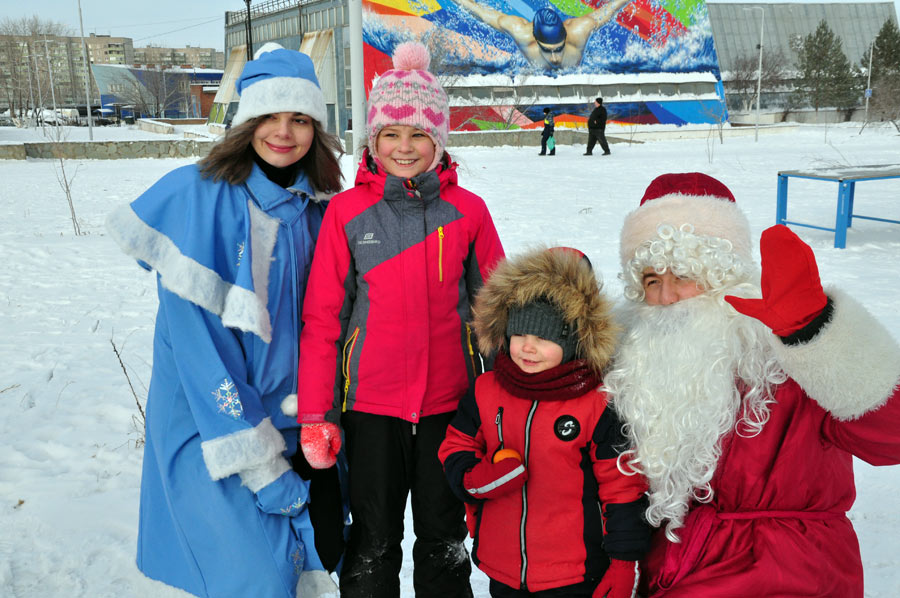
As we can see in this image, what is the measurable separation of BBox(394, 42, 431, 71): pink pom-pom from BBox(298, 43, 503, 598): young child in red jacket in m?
0.07

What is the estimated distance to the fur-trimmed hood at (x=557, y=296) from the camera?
181 cm

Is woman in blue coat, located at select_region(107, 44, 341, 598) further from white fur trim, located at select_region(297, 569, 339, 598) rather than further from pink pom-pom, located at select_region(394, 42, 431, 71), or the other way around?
pink pom-pom, located at select_region(394, 42, 431, 71)

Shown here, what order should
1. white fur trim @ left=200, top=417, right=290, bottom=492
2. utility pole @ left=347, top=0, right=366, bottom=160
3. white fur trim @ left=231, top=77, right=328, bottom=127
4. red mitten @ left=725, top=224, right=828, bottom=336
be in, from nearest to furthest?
red mitten @ left=725, top=224, right=828, bottom=336
white fur trim @ left=200, top=417, right=290, bottom=492
white fur trim @ left=231, top=77, right=328, bottom=127
utility pole @ left=347, top=0, right=366, bottom=160

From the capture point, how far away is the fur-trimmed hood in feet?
5.93

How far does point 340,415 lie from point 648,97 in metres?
42.1

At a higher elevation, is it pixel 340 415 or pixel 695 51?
pixel 695 51

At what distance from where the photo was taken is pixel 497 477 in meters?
1.75

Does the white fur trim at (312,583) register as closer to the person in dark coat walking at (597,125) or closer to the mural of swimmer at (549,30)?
the person in dark coat walking at (597,125)

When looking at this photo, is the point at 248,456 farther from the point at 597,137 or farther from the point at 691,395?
the point at 597,137

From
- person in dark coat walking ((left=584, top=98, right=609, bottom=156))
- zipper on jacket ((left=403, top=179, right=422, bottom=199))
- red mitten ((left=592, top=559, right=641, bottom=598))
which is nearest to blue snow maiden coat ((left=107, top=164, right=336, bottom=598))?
zipper on jacket ((left=403, top=179, right=422, bottom=199))

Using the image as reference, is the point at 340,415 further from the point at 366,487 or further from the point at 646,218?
the point at 646,218

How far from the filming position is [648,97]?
41.0m

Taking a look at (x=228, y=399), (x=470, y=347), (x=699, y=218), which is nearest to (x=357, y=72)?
(x=470, y=347)

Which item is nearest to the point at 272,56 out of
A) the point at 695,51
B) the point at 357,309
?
the point at 357,309
